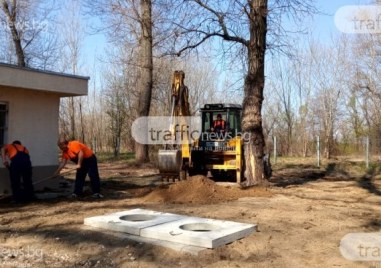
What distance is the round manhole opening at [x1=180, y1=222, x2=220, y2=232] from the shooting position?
286 inches

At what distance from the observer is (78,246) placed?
6.52 m

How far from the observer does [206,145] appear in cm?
1582

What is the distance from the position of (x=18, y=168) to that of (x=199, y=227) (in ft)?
17.7

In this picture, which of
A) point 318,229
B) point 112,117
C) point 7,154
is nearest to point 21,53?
point 112,117

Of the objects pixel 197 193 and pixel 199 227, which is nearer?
pixel 199 227

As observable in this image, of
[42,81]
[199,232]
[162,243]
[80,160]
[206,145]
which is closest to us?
[162,243]

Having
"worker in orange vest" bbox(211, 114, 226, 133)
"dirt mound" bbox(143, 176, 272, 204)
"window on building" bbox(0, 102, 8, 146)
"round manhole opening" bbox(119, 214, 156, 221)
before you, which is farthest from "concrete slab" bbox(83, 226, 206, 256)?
"worker in orange vest" bbox(211, 114, 226, 133)

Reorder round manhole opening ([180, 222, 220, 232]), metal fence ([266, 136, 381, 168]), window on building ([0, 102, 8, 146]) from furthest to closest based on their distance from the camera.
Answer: metal fence ([266, 136, 381, 168]) < window on building ([0, 102, 8, 146]) < round manhole opening ([180, 222, 220, 232])

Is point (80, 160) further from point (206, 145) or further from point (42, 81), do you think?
point (206, 145)

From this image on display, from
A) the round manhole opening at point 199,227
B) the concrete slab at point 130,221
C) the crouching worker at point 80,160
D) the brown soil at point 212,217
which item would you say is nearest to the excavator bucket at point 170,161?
the brown soil at point 212,217

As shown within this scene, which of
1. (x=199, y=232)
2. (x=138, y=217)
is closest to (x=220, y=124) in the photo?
(x=138, y=217)

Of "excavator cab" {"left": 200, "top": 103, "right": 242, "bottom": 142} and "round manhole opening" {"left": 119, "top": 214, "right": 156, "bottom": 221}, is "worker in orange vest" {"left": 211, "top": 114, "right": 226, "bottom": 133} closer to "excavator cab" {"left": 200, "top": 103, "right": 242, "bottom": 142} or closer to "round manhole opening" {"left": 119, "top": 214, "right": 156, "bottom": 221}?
"excavator cab" {"left": 200, "top": 103, "right": 242, "bottom": 142}

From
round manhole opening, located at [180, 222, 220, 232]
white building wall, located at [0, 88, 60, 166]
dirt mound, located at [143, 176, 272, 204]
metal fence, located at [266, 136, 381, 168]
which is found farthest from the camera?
metal fence, located at [266, 136, 381, 168]

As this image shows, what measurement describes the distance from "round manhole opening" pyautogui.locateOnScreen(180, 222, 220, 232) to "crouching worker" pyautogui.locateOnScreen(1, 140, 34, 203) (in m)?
Result: 5.25
